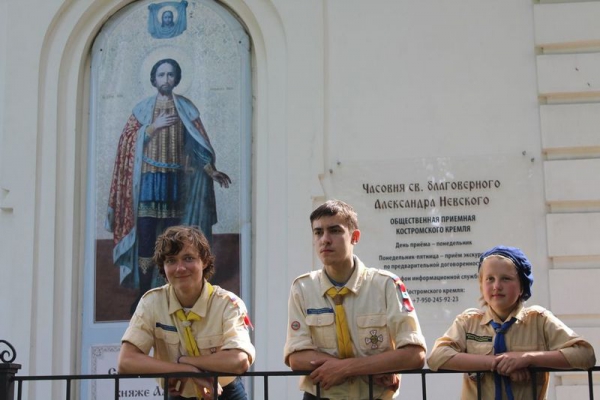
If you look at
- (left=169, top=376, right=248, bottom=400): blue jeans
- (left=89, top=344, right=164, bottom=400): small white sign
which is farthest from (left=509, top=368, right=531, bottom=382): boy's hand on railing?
(left=89, top=344, right=164, bottom=400): small white sign

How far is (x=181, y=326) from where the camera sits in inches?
202

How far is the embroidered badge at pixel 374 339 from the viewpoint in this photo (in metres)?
4.90

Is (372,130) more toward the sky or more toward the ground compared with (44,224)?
more toward the sky

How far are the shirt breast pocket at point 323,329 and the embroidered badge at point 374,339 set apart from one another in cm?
15

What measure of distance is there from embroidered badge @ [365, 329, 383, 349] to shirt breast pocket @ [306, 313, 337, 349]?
6.1 inches

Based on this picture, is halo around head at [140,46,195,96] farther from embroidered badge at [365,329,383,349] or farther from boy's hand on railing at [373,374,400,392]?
boy's hand on railing at [373,374,400,392]

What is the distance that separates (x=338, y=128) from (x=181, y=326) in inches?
122

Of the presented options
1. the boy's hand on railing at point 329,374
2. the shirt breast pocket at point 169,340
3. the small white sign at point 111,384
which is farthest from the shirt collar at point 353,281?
the small white sign at point 111,384

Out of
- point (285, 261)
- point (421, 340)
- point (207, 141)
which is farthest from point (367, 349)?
point (207, 141)

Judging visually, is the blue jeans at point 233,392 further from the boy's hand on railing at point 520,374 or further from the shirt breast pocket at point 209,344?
the boy's hand on railing at point 520,374

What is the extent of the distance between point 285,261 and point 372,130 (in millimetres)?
1164

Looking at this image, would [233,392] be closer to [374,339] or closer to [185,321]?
[185,321]

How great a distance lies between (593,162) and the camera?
299 inches

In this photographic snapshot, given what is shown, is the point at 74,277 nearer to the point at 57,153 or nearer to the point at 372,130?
the point at 57,153
